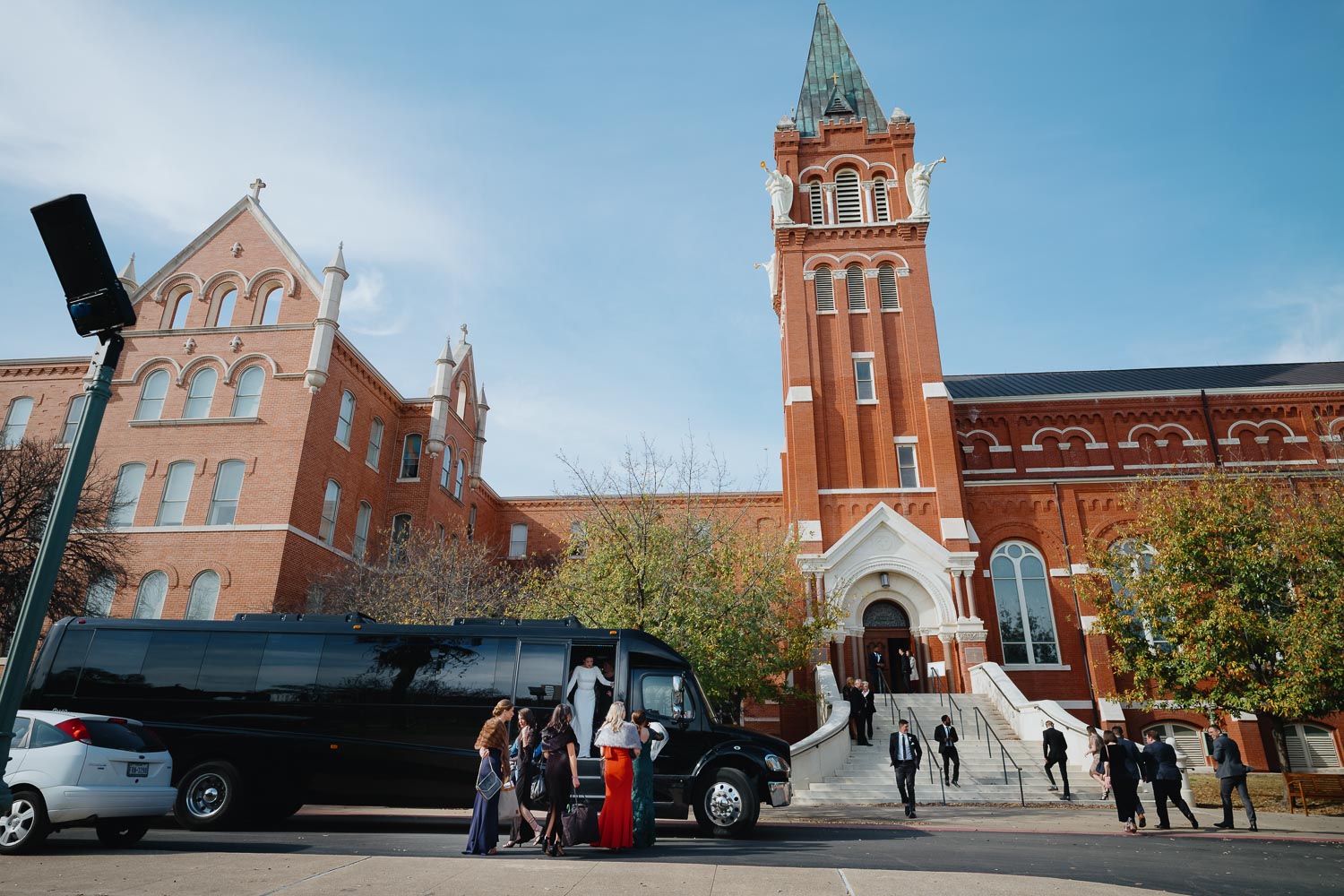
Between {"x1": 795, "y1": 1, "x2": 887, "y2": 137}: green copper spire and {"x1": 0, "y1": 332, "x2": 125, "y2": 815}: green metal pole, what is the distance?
35.0 metres

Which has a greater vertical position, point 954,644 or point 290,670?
point 954,644

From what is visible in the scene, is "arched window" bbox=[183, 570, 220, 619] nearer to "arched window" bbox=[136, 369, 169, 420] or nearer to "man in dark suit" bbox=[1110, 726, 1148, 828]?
"arched window" bbox=[136, 369, 169, 420]

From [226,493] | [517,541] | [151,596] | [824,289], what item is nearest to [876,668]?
[824,289]

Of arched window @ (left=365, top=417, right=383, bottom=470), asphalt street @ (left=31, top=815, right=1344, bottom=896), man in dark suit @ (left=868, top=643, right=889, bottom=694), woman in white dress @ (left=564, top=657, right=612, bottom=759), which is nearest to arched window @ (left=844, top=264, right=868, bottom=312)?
man in dark suit @ (left=868, top=643, right=889, bottom=694)

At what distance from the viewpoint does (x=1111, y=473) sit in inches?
1308

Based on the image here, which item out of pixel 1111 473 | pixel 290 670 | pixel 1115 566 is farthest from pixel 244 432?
pixel 1111 473

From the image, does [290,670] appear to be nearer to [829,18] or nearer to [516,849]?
[516,849]

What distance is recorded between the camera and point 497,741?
8.38 meters

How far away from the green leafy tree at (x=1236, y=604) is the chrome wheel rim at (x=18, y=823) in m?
22.4

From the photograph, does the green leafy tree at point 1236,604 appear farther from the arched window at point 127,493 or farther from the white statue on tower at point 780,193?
the arched window at point 127,493

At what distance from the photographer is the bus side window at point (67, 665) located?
1214 centimetres

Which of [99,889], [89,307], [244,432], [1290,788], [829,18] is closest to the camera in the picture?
[89,307]

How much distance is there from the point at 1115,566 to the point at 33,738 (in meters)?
23.8

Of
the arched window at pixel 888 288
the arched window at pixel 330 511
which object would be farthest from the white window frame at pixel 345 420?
the arched window at pixel 888 288
